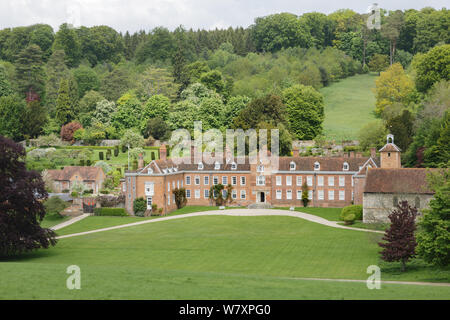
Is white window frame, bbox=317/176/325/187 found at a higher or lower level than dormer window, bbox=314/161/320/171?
lower

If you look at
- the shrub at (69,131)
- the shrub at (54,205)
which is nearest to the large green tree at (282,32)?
the shrub at (69,131)

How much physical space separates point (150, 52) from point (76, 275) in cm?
15155

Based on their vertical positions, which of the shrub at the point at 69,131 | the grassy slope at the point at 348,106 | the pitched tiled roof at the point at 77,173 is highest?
the grassy slope at the point at 348,106

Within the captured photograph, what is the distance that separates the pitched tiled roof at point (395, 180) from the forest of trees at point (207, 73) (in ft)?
38.8

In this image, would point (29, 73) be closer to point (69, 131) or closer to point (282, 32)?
point (69, 131)

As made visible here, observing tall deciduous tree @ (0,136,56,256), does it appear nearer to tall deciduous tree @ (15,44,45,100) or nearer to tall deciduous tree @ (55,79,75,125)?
tall deciduous tree @ (55,79,75,125)

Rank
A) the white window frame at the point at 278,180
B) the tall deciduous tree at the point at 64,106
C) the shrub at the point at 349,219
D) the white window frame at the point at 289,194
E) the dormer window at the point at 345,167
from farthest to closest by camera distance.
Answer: the tall deciduous tree at the point at 64,106
the white window frame at the point at 278,180
the white window frame at the point at 289,194
the dormer window at the point at 345,167
the shrub at the point at 349,219

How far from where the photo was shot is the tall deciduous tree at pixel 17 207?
48906 mm

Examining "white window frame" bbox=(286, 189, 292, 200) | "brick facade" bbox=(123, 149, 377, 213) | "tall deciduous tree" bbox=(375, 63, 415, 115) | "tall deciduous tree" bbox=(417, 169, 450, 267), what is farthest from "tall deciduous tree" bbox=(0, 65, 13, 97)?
"tall deciduous tree" bbox=(417, 169, 450, 267)

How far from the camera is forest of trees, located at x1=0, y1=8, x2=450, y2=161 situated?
114688 millimetres

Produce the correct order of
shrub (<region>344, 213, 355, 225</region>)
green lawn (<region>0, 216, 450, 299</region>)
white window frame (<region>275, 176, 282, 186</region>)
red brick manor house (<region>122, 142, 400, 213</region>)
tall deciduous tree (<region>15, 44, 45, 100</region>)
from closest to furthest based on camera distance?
green lawn (<region>0, 216, 450, 299</region>) → shrub (<region>344, 213, 355, 225</region>) → red brick manor house (<region>122, 142, 400, 213</region>) → white window frame (<region>275, 176, 282, 186</region>) → tall deciduous tree (<region>15, 44, 45, 100</region>)

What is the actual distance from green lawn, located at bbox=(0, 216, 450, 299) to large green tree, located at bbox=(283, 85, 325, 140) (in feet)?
151

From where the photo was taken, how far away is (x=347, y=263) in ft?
154

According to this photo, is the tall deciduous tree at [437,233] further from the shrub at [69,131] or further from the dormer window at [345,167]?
the shrub at [69,131]
